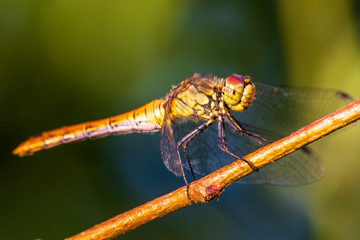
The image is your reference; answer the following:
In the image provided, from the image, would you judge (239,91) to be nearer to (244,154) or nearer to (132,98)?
(244,154)

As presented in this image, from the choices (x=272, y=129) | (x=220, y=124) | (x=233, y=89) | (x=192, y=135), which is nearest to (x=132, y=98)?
(x=192, y=135)

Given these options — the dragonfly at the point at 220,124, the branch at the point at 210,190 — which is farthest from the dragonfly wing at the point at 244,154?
the branch at the point at 210,190

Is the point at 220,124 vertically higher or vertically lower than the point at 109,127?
lower

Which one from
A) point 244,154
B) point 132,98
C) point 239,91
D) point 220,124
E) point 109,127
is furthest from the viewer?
point 132,98

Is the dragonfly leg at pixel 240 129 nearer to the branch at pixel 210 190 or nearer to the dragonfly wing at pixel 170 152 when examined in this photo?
the dragonfly wing at pixel 170 152

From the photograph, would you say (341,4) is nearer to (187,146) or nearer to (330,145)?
(330,145)

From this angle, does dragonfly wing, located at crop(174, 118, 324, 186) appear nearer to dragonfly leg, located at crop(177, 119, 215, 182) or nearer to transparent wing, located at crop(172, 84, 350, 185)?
transparent wing, located at crop(172, 84, 350, 185)

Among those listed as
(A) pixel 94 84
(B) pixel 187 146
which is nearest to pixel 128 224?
(B) pixel 187 146

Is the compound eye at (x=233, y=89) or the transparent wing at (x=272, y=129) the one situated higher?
the compound eye at (x=233, y=89)

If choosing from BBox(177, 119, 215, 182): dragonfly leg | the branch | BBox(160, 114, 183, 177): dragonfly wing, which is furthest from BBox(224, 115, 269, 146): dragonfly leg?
the branch
